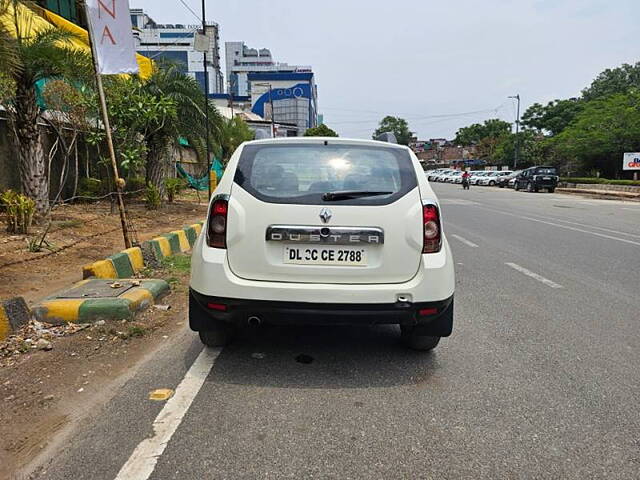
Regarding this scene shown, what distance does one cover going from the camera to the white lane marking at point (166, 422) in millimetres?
2389

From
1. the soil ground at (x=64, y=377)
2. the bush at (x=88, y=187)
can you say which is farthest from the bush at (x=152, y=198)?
the soil ground at (x=64, y=377)

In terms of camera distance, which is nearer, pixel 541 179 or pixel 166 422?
pixel 166 422

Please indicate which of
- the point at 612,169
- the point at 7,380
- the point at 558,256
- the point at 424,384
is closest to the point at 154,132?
the point at 558,256

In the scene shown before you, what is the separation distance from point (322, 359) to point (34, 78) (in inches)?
340

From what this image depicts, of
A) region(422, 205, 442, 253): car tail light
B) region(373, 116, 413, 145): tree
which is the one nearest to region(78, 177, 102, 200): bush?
region(422, 205, 442, 253): car tail light

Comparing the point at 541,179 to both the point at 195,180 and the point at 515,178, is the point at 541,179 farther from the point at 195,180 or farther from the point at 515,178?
the point at 195,180

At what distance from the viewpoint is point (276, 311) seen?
3312mm

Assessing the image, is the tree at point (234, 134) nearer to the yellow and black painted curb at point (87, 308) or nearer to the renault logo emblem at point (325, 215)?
the yellow and black painted curb at point (87, 308)

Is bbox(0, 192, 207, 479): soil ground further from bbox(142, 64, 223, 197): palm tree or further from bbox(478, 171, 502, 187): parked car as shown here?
bbox(478, 171, 502, 187): parked car

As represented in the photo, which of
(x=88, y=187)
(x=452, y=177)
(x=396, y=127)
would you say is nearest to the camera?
(x=88, y=187)

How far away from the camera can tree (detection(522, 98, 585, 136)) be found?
5919 centimetres

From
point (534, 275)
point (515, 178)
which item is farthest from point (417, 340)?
point (515, 178)

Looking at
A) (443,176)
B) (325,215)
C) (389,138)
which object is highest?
(389,138)

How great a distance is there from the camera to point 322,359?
3764 millimetres
